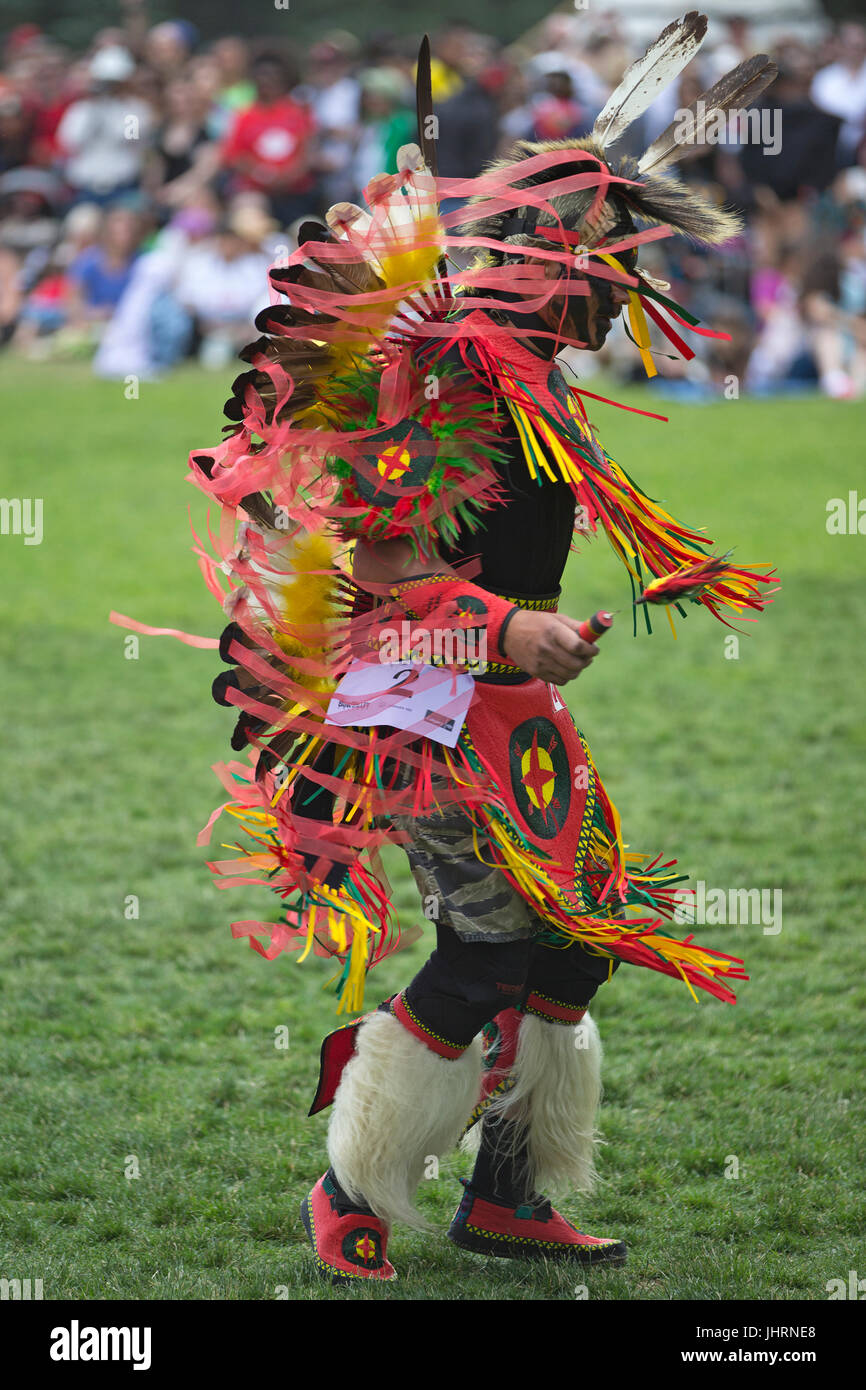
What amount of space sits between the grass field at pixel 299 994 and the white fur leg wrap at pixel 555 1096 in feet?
0.76

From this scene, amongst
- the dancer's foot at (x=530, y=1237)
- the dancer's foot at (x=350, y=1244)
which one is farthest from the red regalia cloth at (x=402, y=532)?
the dancer's foot at (x=530, y=1237)

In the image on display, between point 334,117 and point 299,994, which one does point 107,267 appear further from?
point 299,994

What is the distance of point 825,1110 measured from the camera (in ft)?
12.5

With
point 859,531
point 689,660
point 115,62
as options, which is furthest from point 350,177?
point 689,660

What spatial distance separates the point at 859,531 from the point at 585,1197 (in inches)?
288

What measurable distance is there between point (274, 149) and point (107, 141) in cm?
202

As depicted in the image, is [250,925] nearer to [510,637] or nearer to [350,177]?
[510,637]

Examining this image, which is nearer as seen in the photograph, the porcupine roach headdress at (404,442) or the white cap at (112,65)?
the porcupine roach headdress at (404,442)

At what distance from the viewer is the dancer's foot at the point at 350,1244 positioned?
308 centimetres

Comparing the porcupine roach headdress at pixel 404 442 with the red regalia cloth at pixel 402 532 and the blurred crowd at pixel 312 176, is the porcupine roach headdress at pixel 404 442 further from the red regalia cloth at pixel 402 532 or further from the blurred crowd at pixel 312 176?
the blurred crowd at pixel 312 176

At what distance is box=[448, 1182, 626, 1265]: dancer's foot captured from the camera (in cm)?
320

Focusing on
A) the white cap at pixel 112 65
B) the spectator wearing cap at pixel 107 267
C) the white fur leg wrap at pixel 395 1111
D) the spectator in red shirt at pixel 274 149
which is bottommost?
the white fur leg wrap at pixel 395 1111

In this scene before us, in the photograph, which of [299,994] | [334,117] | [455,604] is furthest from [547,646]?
[334,117]

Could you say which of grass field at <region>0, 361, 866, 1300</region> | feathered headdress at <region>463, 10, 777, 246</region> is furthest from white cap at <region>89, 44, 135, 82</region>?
feathered headdress at <region>463, 10, 777, 246</region>
